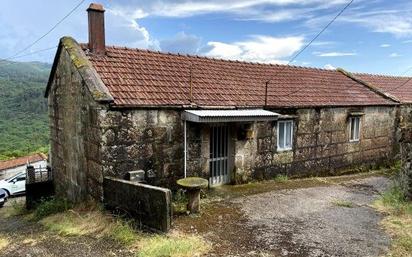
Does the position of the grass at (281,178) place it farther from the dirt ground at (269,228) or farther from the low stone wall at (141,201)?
the low stone wall at (141,201)

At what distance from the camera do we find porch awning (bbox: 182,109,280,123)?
32.8ft

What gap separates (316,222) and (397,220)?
5.96ft

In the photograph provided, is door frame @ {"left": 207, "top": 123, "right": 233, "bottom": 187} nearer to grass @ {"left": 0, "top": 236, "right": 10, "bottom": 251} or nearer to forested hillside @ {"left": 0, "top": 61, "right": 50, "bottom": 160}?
grass @ {"left": 0, "top": 236, "right": 10, "bottom": 251}

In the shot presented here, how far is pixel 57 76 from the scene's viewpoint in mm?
12789

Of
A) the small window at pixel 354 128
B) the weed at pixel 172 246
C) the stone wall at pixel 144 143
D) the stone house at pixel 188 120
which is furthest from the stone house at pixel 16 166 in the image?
the weed at pixel 172 246

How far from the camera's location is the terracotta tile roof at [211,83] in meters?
10.4

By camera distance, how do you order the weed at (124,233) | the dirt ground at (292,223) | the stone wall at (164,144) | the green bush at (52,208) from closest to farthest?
the dirt ground at (292,223) → the weed at (124,233) → the stone wall at (164,144) → the green bush at (52,208)

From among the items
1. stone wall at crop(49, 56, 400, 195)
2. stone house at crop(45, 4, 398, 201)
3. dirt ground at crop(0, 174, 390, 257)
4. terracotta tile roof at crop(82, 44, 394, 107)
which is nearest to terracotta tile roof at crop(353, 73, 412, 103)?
terracotta tile roof at crop(82, 44, 394, 107)

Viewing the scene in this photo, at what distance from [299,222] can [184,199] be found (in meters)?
3.14

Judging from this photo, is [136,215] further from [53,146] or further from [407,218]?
[53,146]

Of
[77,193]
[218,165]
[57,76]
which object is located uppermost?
[57,76]

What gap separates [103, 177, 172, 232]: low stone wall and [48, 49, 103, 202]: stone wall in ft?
1.95

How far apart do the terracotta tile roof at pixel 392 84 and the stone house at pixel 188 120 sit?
11.1 ft

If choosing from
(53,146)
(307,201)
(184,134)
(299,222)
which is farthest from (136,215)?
(53,146)
